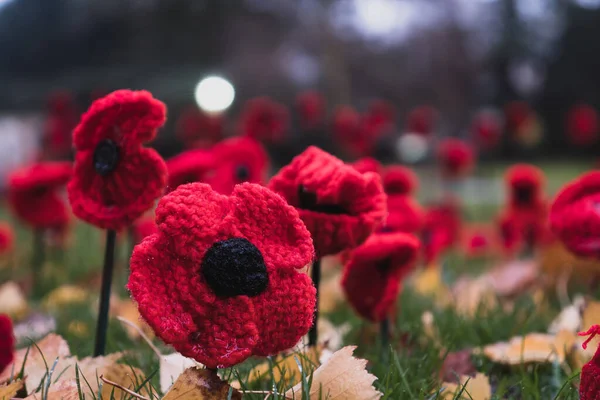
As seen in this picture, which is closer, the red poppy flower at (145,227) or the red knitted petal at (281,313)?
the red knitted petal at (281,313)

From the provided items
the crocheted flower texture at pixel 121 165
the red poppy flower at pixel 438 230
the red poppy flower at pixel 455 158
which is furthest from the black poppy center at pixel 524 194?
the crocheted flower texture at pixel 121 165

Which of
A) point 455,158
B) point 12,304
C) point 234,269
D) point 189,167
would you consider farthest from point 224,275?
point 455,158

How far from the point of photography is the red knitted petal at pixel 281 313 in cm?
69

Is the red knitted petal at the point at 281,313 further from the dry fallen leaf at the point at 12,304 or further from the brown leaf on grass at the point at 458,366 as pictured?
the dry fallen leaf at the point at 12,304

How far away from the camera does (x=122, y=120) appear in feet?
2.85

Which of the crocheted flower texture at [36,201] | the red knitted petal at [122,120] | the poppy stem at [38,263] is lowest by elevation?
the poppy stem at [38,263]

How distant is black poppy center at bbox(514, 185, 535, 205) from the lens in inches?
88.1

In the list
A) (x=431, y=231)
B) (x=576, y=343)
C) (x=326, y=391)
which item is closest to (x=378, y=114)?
(x=431, y=231)

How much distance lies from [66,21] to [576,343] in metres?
6.80

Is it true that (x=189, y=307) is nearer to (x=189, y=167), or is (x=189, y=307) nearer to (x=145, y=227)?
(x=189, y=167)

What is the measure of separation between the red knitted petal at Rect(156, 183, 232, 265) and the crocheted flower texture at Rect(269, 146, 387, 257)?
0.58 ft

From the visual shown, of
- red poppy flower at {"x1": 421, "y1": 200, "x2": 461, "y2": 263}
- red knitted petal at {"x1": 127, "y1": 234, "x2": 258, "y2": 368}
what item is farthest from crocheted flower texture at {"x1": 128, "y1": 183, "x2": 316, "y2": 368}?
red poppy flower at {"x1": 421, "y1": 200, "x2": 461, "y2": 263}

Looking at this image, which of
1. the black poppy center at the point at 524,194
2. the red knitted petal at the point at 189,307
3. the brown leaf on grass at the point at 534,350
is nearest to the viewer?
the red knitted petal at the point at 189,307

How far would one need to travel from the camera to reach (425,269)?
7.47ft
